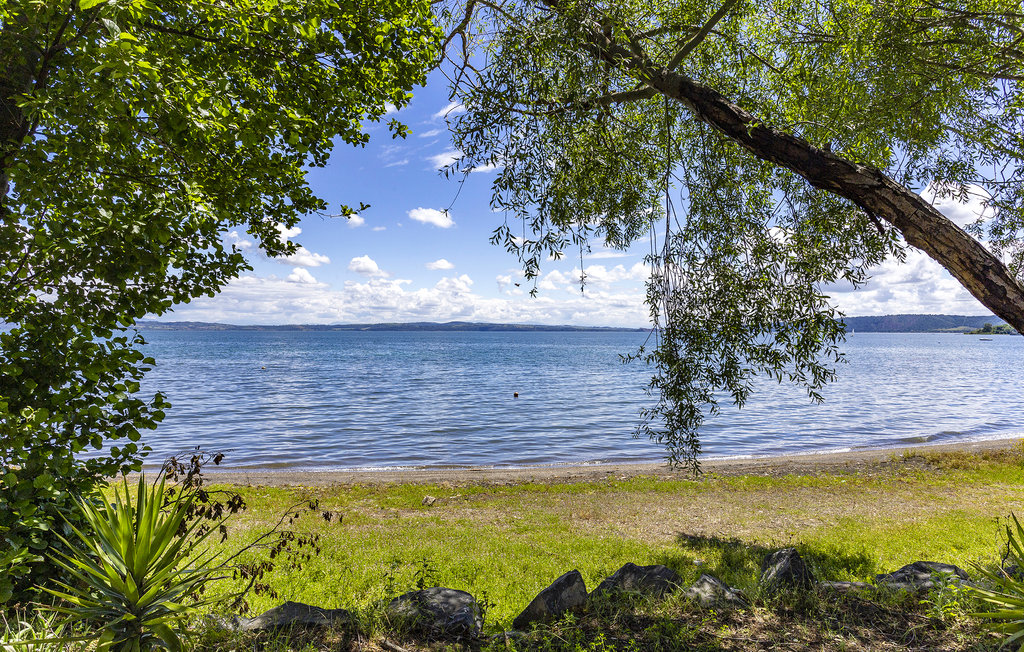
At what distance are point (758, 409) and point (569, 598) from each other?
109 ft

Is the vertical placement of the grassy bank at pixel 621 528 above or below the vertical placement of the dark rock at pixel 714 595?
below

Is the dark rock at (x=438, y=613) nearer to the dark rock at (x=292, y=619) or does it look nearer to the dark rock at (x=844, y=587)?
the dark rock at (x=292, y=619)

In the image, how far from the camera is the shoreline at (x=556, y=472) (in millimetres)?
17891

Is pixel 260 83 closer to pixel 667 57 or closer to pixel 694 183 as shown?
pixel 667 57

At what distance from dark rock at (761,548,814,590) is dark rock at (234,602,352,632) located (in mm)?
4547

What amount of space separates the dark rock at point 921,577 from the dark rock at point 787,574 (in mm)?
740

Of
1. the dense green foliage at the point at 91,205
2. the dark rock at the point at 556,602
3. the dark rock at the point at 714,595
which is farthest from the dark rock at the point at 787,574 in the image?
the dense green foliage at the point at 91,205

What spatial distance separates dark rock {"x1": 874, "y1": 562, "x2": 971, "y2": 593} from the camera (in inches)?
220

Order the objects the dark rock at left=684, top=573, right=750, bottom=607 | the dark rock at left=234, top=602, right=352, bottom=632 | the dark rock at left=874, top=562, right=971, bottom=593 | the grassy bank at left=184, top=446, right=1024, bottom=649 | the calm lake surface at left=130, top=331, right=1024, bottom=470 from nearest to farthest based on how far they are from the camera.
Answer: the dark rock at left=234, top=602, right=352, bottom=632, the dark rock at left=684, top=573, right=750, bottom=607, the dark rock at left=874, top=562, right=971, bottom=593, the grassy bank at left=184, top=446, right=1024, bottom=649, the calm lake surface at left=130, top=331, right=1024, bottom=470

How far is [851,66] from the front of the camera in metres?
7.50

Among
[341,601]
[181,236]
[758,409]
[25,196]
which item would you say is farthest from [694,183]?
[758,409]

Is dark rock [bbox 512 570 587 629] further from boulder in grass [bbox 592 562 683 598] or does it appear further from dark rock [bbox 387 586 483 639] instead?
dark rock [bbox 387 586 483 639]

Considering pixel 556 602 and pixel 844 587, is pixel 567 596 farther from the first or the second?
pixel 844 587

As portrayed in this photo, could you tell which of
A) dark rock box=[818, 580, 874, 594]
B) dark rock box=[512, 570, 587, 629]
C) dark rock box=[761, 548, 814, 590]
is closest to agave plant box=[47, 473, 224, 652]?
dark rock box=[512, 570, 587, 629]
